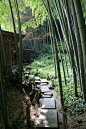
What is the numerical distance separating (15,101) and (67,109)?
1.38 m

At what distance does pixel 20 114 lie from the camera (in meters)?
2.53

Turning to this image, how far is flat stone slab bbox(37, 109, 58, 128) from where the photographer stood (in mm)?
2042

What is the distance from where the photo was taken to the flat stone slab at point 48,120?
2042 mm

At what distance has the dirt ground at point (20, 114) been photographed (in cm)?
208

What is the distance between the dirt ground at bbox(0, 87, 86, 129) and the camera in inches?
81.7

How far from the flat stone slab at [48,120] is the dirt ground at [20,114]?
194 mm

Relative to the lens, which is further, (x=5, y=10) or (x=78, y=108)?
(x=5, y=10)

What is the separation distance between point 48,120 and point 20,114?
0.73 metres

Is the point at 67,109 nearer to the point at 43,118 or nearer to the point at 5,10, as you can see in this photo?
the point at 43,118

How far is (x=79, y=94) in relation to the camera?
2.97 metres

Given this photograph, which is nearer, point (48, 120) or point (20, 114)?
point (48, 120)

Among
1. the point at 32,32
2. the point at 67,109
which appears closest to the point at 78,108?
the point at 67,109

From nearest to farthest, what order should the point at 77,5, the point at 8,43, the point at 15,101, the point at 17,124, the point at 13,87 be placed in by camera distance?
the point at 77,5
the point at 17,124
the point at 15,101
the point at 13,87
the point at 8,43

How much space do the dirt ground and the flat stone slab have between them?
0.64 feet
